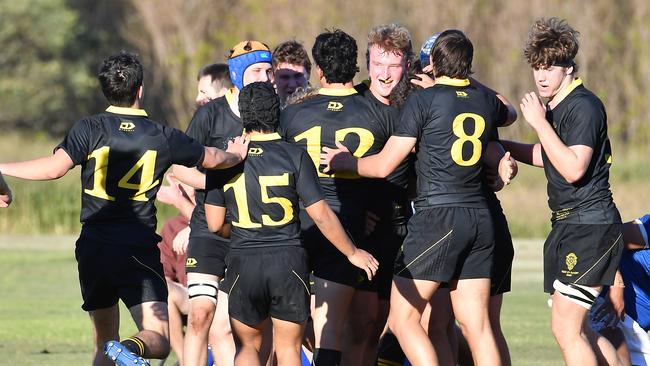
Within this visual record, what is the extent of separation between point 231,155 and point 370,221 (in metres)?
1.26

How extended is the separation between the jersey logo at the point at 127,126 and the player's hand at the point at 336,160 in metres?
1.15

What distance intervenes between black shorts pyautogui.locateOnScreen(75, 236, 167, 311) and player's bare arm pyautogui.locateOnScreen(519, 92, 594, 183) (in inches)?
95.3

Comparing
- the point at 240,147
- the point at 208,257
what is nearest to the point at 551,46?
the point at 240,147

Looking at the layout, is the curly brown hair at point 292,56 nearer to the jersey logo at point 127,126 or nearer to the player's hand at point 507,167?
the jersey logo at point 127,126

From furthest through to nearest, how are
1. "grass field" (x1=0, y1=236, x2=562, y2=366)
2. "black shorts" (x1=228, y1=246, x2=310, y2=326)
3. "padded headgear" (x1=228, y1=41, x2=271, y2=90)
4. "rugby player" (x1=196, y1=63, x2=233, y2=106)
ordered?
1. "grass field" (x1=0, y1=236, x2=562, y2=366)
2. "rugby player" (x1=196, y1=63, x2=233, y2=106)
3. "padded headgear" (x1=228, y1=41, x2=271, y2=90)
4. "black shorts" (x1=228, y1=246, x2=310, y2=326)

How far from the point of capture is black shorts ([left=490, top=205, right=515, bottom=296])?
7.50 metres

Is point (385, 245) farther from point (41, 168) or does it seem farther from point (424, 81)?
point (41, 168)

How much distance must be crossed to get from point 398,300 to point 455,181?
2.53 ft

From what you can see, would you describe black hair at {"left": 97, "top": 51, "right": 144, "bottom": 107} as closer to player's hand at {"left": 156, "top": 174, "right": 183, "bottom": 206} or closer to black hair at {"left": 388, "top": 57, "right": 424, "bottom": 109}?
player's hand at {"left": 156, "top": 174, "right": 183, "bottom": 206}

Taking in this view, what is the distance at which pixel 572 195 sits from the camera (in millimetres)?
7348

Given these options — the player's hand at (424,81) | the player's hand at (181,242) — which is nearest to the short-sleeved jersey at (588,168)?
the player's hand at (424,81)

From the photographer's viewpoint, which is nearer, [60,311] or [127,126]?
[127,126]

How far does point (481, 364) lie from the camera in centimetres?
725

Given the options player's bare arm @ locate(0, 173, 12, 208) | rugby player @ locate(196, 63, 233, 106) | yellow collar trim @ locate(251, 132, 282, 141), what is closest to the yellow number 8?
yellow collar trim @ locate(251, 132, 282, 141)
